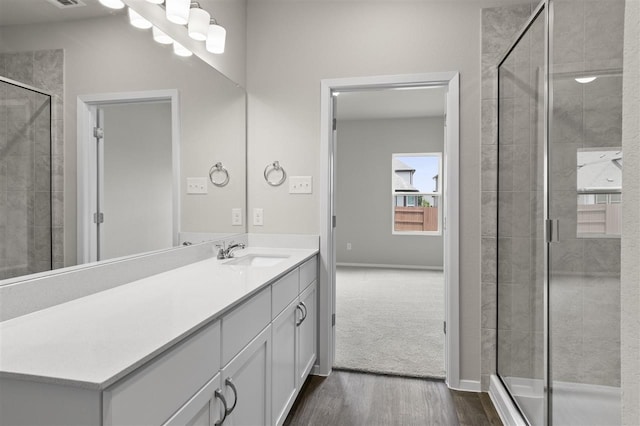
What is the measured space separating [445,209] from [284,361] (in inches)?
54.9

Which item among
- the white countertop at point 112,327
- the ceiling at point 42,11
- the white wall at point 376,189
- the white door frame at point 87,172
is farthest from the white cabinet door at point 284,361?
the white wall at point 376,189

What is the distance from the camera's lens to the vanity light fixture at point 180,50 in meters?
1.83

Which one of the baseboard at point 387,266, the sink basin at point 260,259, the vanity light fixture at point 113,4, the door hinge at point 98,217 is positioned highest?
the vanity light fixture at point 113,4

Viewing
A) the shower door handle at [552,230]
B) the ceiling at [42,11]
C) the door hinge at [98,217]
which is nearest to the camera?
the ceiling at [42,11]

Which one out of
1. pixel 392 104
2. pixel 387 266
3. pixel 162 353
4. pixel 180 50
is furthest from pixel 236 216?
pixel 387 266

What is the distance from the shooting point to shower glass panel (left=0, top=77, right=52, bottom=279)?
102 cm

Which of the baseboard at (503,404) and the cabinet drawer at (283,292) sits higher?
the cabinet drawer at (283,292)

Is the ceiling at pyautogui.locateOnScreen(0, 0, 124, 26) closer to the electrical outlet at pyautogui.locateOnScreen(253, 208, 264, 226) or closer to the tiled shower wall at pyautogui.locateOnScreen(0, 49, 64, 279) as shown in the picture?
the tiled shower wall at pyautogui.locateOnScreen(0, 49, 64, 279)

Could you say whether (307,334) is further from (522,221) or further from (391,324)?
(391,324)

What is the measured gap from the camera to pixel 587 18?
1.36 meters

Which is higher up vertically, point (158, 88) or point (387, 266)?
point (158, 88)

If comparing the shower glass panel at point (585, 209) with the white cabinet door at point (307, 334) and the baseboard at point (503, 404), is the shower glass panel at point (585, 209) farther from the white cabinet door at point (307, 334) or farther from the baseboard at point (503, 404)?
the white cabinet door at point (307, 334)

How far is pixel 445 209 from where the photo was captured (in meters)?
2.39

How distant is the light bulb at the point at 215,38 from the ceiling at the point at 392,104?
260 centimetres
